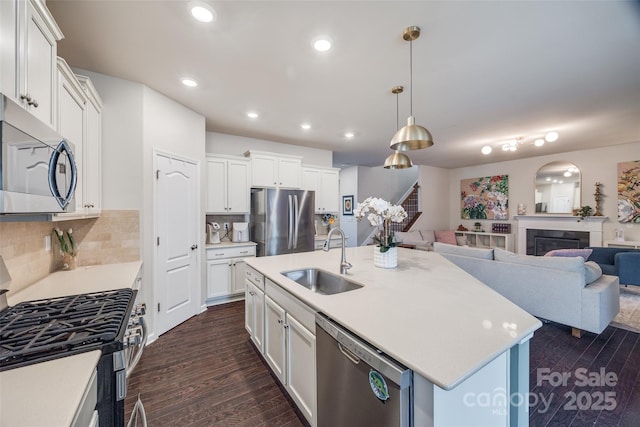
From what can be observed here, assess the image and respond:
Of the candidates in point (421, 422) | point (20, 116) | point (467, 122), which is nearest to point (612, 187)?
point (467, 122)

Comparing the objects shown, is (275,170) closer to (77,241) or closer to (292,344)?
(77,241)

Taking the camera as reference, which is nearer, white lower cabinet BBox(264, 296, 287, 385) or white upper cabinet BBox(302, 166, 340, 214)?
white lower cabinet BBox(264, 296, 287, 385)

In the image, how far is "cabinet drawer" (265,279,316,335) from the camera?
149 centimetres

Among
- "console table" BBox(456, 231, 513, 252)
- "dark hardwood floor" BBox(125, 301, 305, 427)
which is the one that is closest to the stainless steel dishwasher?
"dark hardwood floor" BBox(125, 301, 305, 427)

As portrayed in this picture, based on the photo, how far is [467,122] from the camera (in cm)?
369

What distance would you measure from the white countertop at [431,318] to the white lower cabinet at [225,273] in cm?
194

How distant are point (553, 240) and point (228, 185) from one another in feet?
23.2

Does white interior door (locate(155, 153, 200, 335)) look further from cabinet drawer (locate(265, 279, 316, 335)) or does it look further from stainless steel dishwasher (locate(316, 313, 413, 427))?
stainless steel dishwasher (locate(316, 313, 413, 427))

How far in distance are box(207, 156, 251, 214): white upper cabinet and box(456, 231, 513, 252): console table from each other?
6.15m

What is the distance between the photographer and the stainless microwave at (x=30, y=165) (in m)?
0.87

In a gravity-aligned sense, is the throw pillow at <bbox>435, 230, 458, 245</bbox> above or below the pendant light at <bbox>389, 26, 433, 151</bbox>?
below

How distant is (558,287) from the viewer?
287 cm

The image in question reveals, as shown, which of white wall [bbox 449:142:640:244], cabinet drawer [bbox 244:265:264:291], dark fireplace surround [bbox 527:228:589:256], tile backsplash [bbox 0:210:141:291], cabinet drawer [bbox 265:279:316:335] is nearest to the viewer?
cabinet drawer [bbox 265:279:316:335]

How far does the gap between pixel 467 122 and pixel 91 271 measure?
4.79 metres
